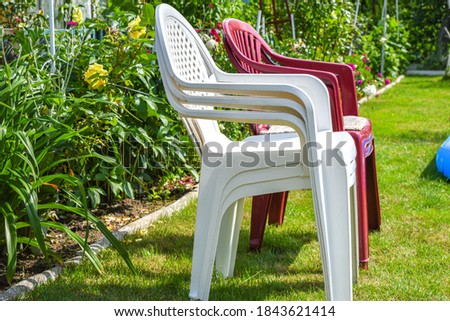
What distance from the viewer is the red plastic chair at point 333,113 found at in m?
2.93

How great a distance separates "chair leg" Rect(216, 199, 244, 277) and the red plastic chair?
28cm

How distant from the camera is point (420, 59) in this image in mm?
15352

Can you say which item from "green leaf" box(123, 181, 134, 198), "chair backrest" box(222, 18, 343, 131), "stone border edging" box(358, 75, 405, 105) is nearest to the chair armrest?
"chair backrest" box(222, 18, 343, 131)

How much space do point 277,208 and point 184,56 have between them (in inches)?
41.3

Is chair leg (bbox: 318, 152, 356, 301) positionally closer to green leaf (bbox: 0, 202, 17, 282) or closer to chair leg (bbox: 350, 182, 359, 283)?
chair leg (bbox: 350, 182, 359, 283)

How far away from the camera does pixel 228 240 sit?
292 centimetres

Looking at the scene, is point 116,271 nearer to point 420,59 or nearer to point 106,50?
point 106,50

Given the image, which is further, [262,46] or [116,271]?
[262,46]

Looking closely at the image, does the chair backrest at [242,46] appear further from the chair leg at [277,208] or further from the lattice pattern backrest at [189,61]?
the chair leg at [277,208]

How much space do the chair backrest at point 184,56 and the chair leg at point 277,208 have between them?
0.74 m

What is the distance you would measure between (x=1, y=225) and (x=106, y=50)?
4.30 ft

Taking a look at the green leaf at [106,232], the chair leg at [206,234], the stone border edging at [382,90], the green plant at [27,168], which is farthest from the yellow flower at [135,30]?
the stone border edging at [382,90]

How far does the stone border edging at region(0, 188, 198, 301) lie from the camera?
2.70m
